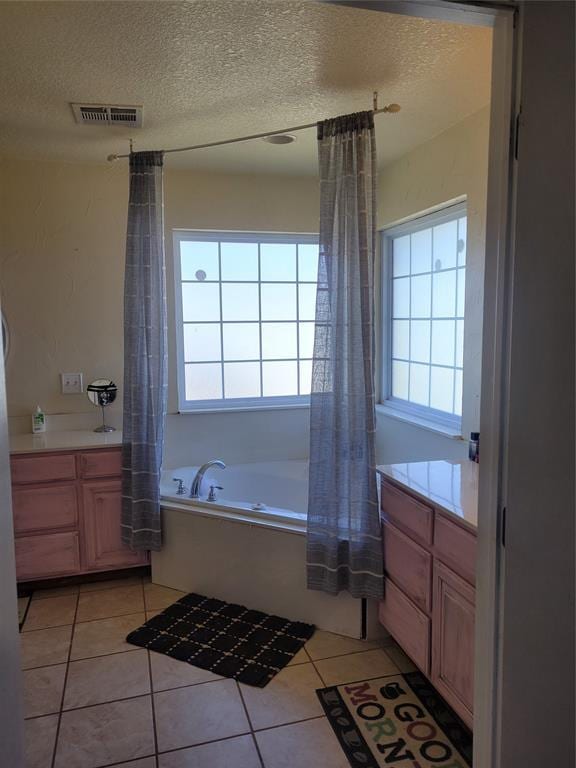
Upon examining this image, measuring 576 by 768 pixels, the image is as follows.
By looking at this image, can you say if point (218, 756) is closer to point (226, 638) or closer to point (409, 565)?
point (226, 638)

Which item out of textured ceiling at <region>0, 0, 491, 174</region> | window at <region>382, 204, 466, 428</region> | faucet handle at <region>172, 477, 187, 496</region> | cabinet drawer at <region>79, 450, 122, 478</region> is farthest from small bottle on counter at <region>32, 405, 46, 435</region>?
window at <region>382, 204, 466, 428</region>

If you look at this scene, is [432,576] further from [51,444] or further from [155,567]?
[51,444]

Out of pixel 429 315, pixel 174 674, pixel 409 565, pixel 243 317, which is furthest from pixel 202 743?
pixel 243 317

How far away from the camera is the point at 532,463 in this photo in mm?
979

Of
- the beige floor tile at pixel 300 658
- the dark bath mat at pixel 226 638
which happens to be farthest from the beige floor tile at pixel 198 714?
the beige floor tile at pixel 300 658

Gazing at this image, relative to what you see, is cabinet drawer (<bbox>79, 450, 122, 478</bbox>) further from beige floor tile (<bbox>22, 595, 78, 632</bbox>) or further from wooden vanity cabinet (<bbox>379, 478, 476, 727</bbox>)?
wooden vanity cabinet (<bbox>379, 478, 476, 727</bbox>)

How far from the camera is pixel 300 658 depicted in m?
2.28

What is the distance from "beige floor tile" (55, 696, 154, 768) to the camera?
5.80 ft

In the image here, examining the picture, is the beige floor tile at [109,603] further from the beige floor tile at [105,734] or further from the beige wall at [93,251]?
the beige wall at [93,251]

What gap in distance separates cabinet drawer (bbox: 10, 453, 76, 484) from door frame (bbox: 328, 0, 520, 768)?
233cm

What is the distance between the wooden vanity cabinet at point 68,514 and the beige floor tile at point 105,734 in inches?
39.9

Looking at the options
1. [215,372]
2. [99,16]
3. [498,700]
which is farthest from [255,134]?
[498,700]

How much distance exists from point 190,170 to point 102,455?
1.82m

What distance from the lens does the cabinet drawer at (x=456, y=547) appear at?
166 centimetres
